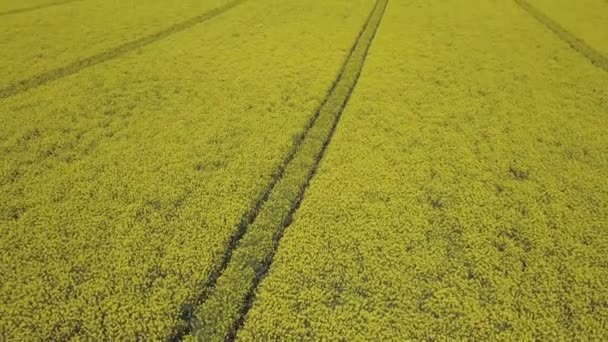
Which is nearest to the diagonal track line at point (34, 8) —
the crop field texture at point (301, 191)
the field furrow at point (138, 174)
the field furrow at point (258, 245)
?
the crop field texture at point (301, 191)

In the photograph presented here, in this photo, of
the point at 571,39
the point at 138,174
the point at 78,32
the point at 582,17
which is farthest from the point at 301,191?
the point at 582,17

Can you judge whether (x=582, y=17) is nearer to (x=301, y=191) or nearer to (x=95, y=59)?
(x=301, y=191)

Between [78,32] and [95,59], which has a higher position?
[78,32]

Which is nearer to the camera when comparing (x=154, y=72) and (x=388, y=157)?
(x=388, y=157)

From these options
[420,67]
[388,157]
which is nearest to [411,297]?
[388,157]

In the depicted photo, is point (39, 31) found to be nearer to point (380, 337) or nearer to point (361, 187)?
point (361, 187)

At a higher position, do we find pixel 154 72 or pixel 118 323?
pixel 154 72

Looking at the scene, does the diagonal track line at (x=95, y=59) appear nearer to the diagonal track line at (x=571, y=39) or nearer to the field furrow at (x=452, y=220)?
the field furrow at (x=452, y=220)
